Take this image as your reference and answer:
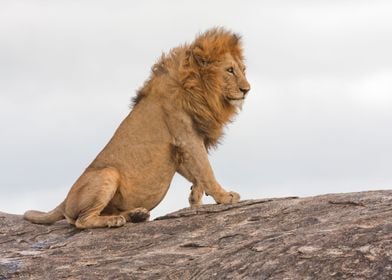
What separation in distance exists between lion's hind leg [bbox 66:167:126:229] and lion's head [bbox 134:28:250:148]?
3.51ft

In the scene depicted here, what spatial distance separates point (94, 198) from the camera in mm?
8906

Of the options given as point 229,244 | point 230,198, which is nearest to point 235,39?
point 230,198

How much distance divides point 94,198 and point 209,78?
5.88ft

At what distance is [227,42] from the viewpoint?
379 inches

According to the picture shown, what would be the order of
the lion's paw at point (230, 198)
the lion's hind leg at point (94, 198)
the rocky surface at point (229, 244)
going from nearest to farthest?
1. the rocky surface at point (229, 244)
2. the lion's hind leg at point (94, 198)
3. the lion's paw at point (230, 198)

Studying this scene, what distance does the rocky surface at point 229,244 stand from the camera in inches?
246

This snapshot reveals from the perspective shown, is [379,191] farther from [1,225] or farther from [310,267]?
[1,225]

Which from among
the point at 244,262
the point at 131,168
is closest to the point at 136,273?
the point at 244,262

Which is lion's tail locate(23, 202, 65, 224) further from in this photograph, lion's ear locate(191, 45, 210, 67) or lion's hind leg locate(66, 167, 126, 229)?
lion's ear locate(191, 45, 210, 67)

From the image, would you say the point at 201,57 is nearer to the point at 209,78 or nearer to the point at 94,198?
the point at 209,78

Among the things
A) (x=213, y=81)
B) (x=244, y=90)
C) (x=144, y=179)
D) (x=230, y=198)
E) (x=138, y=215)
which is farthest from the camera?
(x=244, y=90)

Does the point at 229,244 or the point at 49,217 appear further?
the point at 49,217

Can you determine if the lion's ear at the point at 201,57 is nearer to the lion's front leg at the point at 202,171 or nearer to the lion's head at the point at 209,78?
the lion's head at the point at 209,78

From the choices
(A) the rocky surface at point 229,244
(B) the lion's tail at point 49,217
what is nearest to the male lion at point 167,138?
(B) the lion's tail at point 49,217
